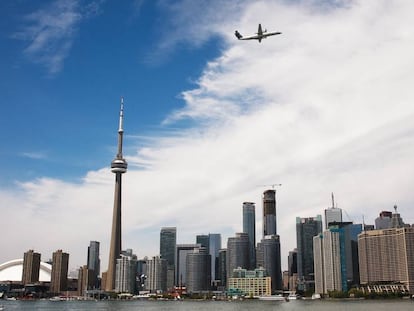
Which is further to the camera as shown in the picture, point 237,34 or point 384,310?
point 384,310

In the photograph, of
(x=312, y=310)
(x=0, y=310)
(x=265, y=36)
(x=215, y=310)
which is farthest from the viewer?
(x=215, y=310)

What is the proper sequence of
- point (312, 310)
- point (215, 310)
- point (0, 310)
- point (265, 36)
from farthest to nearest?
point (215, 310) → point (312, 310) → point (0, 310) → point (265, 36)

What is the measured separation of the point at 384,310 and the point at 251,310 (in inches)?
1343

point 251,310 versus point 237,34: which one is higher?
point 237,34

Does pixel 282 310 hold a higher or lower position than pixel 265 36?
lower

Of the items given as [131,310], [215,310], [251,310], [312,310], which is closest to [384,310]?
[312,310]

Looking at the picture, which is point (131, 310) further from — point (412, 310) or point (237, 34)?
point (237, 34)

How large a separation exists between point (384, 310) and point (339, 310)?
39.1 ft

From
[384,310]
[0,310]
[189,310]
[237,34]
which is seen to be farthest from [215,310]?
[237,34]

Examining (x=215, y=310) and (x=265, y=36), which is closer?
(x=265, y=36)

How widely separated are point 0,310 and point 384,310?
300 ft

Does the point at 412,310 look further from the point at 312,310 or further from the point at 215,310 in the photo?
the point at 215,310

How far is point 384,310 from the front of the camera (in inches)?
5162

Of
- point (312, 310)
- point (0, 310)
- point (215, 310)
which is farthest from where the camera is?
point (215, 310)
